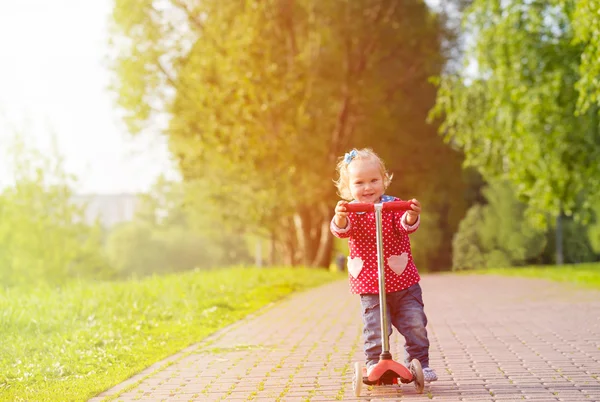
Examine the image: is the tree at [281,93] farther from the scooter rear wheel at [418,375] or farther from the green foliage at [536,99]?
the scooter rear wheel at [418,375]

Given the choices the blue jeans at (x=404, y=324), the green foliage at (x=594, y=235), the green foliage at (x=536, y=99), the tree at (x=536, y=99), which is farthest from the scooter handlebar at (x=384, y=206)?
the green foliage at (x=594, y=235)

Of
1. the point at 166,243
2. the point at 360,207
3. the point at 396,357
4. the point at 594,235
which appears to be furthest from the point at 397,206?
the point at 166,243

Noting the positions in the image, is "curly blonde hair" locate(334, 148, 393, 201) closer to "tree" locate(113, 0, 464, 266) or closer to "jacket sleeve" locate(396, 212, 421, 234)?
"jacket sleeve" locate(396, 212, 421, 234)

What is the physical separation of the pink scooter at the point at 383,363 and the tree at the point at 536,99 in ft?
43.6

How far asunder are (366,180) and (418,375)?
132 cm

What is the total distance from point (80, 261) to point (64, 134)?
6.86m

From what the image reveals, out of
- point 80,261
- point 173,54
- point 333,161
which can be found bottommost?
point 80,261

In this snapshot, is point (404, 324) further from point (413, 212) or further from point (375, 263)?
point (413, 212)

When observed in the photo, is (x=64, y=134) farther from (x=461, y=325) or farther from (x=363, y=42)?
(x=461, y=325)

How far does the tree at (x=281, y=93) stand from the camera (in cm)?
2619

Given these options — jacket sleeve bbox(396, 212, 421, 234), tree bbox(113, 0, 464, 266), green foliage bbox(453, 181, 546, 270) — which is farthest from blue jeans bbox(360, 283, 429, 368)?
green foliage bbox(453, 181, 546, 270)

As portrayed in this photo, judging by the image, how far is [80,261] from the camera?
47250mm

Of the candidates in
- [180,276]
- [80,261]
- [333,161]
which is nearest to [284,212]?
[333,161]

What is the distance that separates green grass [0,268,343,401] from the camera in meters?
6.92
